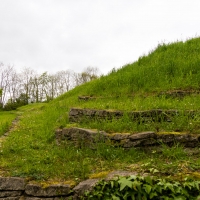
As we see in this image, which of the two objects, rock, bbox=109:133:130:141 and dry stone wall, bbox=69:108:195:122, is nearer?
rock, bbox=109:133:130:141

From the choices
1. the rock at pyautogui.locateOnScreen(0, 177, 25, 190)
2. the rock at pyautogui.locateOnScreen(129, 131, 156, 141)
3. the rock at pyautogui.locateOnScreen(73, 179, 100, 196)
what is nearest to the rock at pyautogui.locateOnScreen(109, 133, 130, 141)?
the rock at pyautogui.locateOnScreen(129, 131, 156, 141)

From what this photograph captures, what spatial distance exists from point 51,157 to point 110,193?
6.65ft

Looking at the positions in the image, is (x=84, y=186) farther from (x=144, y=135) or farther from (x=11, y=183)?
(x=144, y=135)

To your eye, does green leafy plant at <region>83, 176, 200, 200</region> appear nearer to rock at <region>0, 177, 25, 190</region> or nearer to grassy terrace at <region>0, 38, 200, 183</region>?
grassy terrace at <region>0, 38, 200, 183</region>

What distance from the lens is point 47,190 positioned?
3.98 m

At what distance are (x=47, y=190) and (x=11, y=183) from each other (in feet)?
2.45

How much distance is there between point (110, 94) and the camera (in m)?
9.16

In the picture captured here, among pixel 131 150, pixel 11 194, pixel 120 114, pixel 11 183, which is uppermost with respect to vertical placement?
pixel 120 114

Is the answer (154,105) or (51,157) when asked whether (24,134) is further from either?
(154,105)

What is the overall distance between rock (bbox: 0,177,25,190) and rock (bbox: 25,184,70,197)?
0.16 metres

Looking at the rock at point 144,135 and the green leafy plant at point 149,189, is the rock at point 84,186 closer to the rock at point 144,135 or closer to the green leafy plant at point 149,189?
the green leafy plant at point 149,189

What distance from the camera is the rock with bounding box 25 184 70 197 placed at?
153 inches

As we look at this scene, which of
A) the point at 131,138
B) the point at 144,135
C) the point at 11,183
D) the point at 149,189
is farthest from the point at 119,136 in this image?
the point at 11,183

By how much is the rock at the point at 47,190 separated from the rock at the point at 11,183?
0.16 meters
